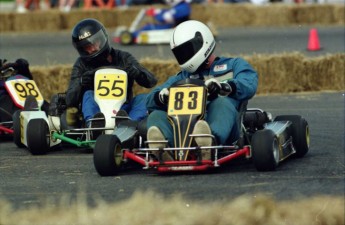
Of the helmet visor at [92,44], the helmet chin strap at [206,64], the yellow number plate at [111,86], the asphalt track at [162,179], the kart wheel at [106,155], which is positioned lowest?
the asphalt track at [162,179]

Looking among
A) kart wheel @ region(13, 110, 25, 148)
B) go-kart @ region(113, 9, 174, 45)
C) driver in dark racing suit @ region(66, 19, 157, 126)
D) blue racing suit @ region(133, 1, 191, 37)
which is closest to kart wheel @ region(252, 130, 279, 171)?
driver in dark racing suit @ region(66, 19, 157, 126)

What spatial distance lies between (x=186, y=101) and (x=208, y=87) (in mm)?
206

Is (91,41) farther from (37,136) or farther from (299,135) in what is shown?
(299,135)

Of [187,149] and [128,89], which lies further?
[128,89]

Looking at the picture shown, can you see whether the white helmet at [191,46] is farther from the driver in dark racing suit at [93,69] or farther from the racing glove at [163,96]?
the driver in dark racing suit at [93,69]

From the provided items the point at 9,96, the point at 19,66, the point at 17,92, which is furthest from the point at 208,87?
the point at 19,66

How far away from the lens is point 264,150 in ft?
27.5

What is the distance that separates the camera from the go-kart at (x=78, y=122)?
1019cm

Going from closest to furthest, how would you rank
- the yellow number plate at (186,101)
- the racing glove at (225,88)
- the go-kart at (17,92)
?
the yellow number plate at (186,101) → the racing glove at (225,88) → the go-kart at (17,92)

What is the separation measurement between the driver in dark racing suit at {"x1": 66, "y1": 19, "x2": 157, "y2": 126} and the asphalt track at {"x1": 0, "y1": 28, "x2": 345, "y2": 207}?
20.4 inches

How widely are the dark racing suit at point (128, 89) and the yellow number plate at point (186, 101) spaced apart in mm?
1605

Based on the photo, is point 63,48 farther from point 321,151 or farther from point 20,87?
point 321,151

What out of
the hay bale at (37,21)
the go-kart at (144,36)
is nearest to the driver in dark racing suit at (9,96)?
the go-kart at (144,36)

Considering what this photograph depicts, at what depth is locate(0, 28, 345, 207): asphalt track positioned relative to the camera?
7.63m
